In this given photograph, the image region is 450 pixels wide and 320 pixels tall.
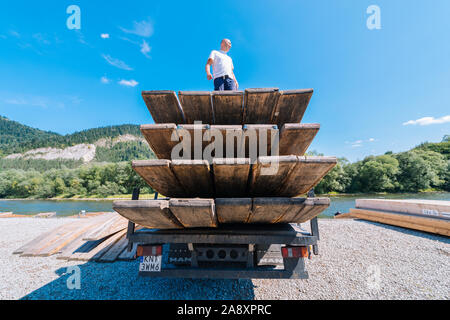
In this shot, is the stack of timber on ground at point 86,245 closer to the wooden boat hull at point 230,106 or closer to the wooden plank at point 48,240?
the wooden plank at point 48,240

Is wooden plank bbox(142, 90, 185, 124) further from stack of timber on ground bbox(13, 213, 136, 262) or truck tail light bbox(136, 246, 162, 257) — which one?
stack of timber on ground bbox(13, 213, 136, 262)

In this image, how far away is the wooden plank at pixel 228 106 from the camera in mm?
1897

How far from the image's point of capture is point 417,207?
650 centimetres

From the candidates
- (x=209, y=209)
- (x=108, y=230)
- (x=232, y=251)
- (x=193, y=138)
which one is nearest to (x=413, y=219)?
(x=232, y=251)

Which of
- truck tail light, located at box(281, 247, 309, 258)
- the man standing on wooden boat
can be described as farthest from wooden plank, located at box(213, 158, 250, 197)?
the man standing on wooden boat

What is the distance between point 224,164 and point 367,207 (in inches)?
428

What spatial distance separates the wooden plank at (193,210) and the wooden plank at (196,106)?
110cm

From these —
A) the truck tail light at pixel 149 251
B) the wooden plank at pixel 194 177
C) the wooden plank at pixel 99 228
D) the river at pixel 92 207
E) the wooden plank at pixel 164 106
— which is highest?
the wooden plank at pixel 164 106

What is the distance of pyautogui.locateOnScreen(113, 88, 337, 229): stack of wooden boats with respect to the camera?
4.68 feet

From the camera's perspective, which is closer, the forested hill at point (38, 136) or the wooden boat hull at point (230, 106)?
the wooden boat hull at point (230, 106)

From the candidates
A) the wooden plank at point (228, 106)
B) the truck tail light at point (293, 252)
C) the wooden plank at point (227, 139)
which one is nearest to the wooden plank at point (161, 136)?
the wooden plank at point (227, 139)

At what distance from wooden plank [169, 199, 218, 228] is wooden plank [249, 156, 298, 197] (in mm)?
447

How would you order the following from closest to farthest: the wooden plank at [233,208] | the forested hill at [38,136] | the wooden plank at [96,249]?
1. the wooden plank at [233,208]
2. the wooden plank at [96,249]
3. the forested hill at [38,136]
